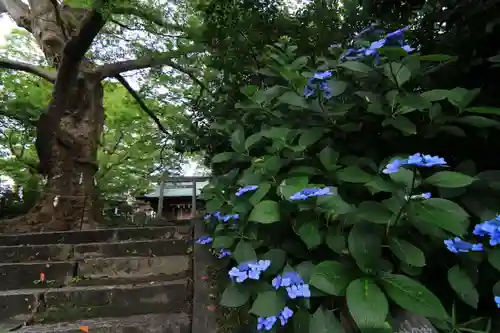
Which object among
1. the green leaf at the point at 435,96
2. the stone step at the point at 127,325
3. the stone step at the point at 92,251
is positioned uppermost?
the green leaf at the point at 435,96

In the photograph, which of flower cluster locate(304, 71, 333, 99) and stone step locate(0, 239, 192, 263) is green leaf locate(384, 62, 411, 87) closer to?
flower cluster locate(304, 71, 333, 99)

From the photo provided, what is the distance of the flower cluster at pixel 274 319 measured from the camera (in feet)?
2.71

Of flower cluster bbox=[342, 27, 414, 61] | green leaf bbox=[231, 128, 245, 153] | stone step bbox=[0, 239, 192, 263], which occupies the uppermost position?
flower cluster bbox=[342, 27, 414, 61]

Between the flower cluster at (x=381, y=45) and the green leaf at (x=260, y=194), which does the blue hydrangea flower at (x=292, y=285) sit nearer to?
the green leaf at (x=260, y=194)

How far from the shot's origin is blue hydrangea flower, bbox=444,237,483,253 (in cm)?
79

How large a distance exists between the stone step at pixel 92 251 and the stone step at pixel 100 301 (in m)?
0.63

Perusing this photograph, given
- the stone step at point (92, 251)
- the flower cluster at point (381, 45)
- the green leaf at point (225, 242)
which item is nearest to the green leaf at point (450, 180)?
the flower cluster at point (381, 45)

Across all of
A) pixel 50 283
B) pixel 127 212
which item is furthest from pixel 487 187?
pixel 127 212

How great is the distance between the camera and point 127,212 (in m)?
6.86

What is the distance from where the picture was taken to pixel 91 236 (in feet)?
10.3

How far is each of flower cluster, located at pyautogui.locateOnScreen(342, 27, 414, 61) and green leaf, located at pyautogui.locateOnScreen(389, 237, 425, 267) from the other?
51 cm

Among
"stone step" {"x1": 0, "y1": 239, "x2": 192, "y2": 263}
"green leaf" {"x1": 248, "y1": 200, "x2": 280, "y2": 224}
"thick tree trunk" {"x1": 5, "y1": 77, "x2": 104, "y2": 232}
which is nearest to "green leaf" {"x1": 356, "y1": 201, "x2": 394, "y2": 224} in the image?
"green leaf" {"x1": 248, "y1": 200, "x2": 280, "y2": 224}

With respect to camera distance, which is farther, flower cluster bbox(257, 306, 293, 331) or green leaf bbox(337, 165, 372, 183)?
green leaf bbox(337, 165, 372, 183)

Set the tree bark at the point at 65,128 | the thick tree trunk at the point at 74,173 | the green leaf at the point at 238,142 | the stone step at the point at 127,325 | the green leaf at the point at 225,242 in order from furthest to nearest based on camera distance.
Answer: the thick tree trunk at the point at 74,173, the tree bark at the point at 65,128, the stone step at the point at 127,325, the green leaf at the point at 238,142, the green leaf at the point at 225,242
